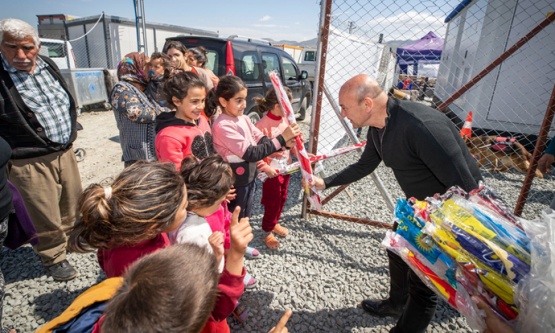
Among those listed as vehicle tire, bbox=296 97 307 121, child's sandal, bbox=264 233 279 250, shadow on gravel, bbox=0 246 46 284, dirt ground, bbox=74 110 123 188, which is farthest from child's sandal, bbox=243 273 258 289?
vehicle tire, bbox=296 97 307 121

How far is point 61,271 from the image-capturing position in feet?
A: 7.90

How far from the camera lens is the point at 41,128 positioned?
2.13m

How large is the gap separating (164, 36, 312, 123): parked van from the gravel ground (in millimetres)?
2139

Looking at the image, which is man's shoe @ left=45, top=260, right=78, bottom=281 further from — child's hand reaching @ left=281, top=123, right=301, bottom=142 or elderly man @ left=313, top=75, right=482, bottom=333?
elderly man @ left=313, top=75, right=482, bottom=333

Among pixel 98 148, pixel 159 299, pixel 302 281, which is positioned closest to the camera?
pixel 159 299

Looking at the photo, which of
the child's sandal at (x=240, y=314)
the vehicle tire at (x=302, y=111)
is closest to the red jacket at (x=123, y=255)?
the child's sandal at (x=240, y=314)

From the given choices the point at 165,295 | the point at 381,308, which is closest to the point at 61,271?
the point at 165,295

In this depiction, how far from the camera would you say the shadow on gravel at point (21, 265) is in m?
2.44

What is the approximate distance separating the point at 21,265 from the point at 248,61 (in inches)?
198

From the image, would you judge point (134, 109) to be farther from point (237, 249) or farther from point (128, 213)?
point (237, 249)

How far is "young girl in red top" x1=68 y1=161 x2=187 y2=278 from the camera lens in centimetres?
112

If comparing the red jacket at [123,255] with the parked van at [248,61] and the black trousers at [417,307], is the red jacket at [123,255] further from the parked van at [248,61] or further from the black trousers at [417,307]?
the parked van at [248,61]

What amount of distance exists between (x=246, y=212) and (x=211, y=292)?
1932mm

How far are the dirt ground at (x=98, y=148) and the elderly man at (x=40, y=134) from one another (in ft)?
3.75
